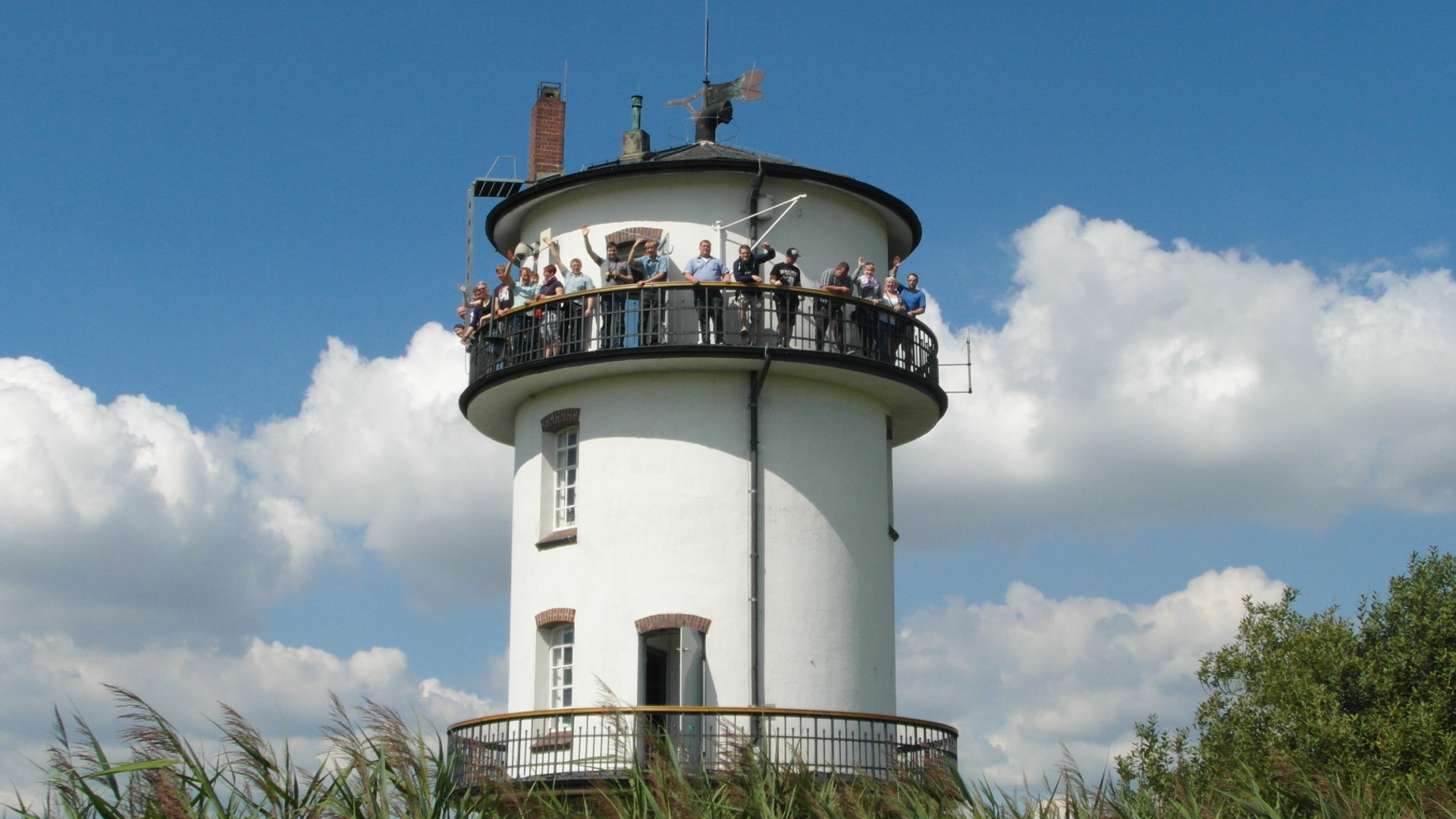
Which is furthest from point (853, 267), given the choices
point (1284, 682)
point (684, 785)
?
point (684, 785)

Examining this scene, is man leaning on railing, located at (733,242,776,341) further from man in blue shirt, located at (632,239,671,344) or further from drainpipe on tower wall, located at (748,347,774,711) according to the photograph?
man in blue shirt, located at (632,239,671,344)

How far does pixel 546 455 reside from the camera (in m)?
26.2

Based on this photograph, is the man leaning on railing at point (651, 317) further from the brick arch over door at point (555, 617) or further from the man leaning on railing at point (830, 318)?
the brick arch over door at point (555, 617)

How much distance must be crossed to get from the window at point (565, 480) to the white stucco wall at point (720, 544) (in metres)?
0.31

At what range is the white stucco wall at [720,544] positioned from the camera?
24.3 metres

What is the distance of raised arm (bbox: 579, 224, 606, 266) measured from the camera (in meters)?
25.6

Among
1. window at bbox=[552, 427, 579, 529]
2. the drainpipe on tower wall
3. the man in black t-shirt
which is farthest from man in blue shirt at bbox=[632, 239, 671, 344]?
window at bbox=[552, 427, 579, 529]

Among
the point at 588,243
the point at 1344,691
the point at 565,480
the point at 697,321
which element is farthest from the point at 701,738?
the point at 1344,691

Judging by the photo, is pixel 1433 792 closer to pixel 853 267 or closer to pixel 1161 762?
pixel 853 267

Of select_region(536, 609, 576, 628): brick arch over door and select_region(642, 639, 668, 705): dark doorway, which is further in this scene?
select_region(642, 639, 668, 705): dark doorway

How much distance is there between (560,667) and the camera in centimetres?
2527

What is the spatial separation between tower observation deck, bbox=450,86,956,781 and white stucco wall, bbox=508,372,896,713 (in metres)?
0.03

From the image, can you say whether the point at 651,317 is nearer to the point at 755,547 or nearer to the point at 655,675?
the point at 755,547

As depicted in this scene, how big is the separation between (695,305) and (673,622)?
4627mm
